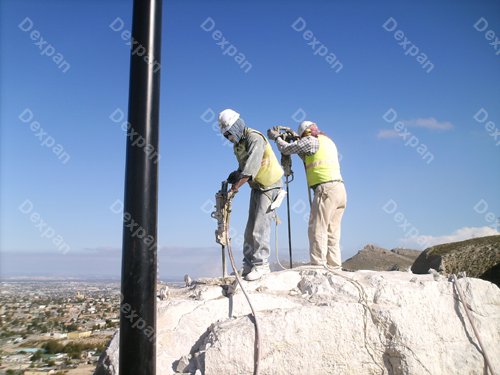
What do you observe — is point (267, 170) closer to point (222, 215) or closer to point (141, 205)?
point (222, 215)

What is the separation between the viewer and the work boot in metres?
4.50

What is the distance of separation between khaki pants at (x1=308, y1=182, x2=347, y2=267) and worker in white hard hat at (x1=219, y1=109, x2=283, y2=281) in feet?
2.47

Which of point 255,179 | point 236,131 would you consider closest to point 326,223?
point 255,179

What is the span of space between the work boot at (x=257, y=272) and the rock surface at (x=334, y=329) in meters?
0.10

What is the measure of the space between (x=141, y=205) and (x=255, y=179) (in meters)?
3.08

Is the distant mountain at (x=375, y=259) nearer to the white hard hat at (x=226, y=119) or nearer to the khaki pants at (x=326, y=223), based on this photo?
the khaki pants at (x=326, y=223)

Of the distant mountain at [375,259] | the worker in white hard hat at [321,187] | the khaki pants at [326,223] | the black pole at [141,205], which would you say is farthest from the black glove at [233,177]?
the distant mountain at [375,259]

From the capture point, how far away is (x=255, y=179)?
4.92 meters

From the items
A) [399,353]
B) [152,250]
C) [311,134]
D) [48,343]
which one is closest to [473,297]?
[399,353]

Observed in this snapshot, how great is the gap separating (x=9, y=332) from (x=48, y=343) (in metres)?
2.17

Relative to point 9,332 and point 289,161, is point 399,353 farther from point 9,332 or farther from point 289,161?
point 9,332

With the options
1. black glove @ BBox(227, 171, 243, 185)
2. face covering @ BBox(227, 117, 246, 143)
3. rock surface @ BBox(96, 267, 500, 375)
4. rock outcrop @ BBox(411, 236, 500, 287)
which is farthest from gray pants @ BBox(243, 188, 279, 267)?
rock outcrop @ BBox(411, 236, 500, 287)

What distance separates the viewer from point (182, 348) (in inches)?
141

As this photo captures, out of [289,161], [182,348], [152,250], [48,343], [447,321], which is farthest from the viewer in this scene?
[48,343]
